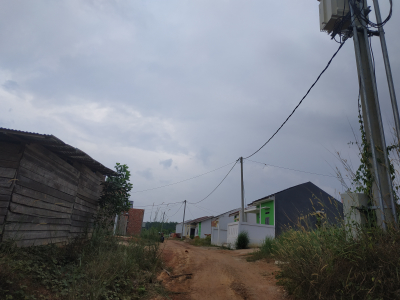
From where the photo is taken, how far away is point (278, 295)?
484 centimetres

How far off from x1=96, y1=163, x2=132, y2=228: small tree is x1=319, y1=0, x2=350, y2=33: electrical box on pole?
8.25 meters

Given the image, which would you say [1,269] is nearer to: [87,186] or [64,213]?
[64,213]

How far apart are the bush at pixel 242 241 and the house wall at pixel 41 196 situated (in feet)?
29.9

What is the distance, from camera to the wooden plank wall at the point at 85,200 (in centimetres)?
907

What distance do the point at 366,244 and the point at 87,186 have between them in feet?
29.1

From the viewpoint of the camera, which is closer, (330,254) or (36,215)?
(330,254)

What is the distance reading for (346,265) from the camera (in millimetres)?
3682

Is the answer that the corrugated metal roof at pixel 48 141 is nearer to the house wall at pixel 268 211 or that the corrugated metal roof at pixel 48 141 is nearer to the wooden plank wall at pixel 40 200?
the wooden plank wall at pixel 40 200

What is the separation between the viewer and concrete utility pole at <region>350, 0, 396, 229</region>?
419 cm

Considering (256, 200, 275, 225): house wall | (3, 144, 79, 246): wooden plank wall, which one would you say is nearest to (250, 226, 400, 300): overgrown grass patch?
(3, 144, 79, 246): wooden plank wall

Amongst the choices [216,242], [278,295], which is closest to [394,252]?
[278,295]

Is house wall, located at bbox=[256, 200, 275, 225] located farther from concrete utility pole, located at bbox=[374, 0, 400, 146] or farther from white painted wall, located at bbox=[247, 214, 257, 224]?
concrete utility pole, located at bbox=[374, 0, 400, 146]

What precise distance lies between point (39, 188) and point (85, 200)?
327cm

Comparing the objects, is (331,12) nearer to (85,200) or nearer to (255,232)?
(85,200)
